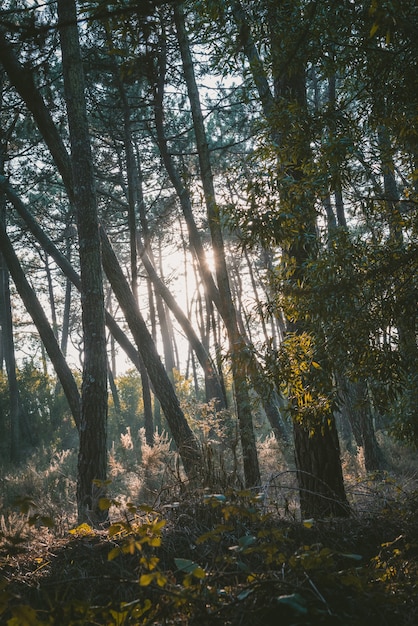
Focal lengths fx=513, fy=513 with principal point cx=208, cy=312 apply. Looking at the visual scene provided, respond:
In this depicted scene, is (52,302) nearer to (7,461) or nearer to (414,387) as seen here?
(7,461)

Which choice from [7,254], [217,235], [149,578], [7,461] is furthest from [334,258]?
[7,461]

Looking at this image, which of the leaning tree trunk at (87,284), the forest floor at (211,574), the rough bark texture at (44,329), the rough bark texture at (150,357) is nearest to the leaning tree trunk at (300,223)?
the forest floor at (211,574)

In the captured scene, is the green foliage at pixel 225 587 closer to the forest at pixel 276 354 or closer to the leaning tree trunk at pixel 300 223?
the forest at pixel 276 354

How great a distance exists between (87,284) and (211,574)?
4.56 metres

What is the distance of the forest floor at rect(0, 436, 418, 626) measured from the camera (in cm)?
199

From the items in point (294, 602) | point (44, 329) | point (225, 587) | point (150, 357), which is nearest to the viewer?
point (294, 602)

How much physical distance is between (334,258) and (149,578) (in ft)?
9.54

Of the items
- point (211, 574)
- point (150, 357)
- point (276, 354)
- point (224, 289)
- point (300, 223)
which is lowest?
point (211, 574)

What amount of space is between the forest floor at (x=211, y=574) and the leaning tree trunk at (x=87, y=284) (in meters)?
2.32

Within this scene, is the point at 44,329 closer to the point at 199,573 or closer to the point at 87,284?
the point at 87,284

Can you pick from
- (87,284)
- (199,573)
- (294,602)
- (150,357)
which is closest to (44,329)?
(150,357)

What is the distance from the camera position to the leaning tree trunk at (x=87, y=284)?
20.0ft

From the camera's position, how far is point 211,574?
2.38m

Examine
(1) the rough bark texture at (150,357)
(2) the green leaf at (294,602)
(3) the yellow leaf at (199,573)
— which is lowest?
(2) the green leaf at (294,602)
